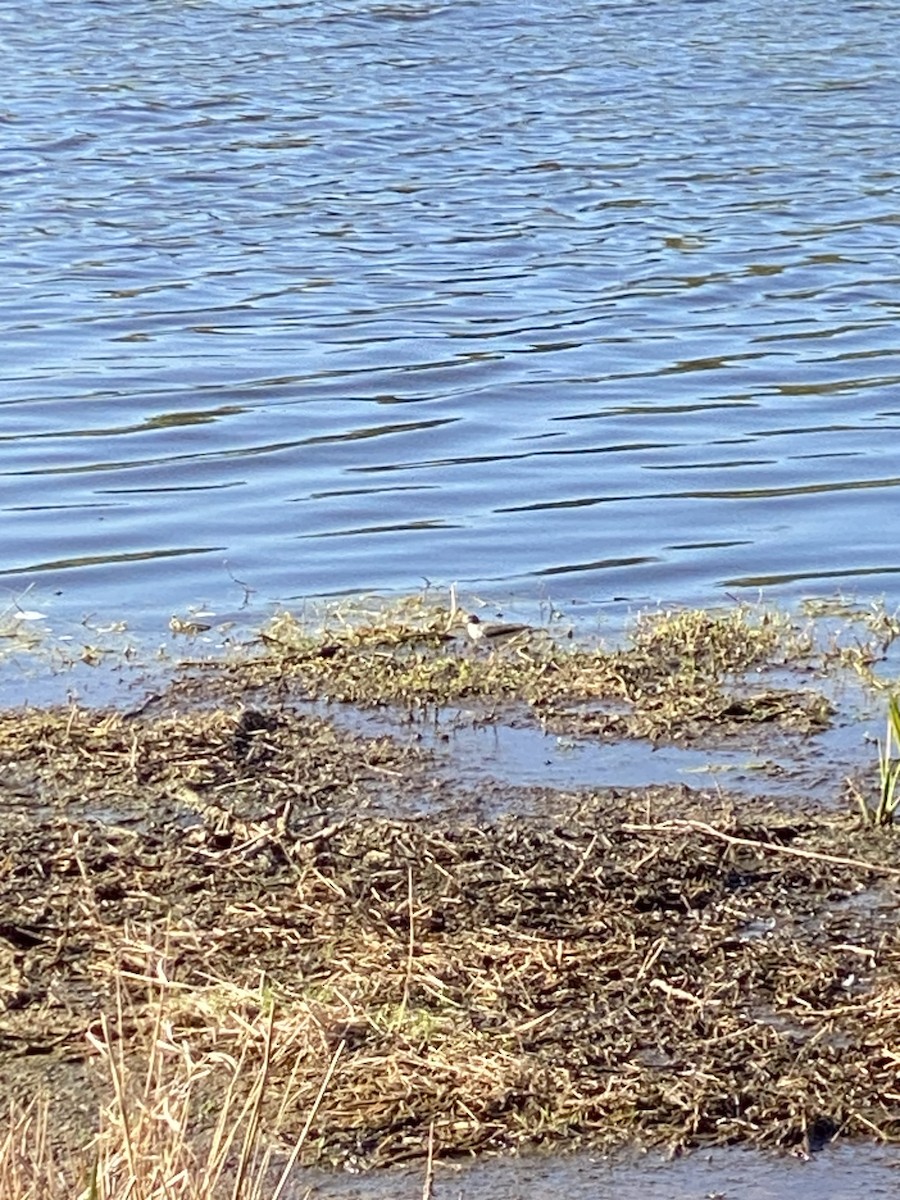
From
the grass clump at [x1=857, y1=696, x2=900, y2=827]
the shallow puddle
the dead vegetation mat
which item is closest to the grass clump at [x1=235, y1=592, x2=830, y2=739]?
the dead vegetation mat

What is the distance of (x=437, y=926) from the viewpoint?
198 inches

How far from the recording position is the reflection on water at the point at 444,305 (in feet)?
28.9

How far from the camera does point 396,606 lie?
302 inches

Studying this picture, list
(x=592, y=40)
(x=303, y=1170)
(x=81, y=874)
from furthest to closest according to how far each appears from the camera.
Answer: (x=592, y=40), (x=81, y=874), (x=303, y=1170)

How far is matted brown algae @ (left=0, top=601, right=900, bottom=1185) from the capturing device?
4.33 meters

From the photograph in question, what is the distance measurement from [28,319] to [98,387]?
139 centimetres

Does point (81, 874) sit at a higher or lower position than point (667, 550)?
higher

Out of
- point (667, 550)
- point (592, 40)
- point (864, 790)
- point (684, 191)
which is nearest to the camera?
point (864, 790)

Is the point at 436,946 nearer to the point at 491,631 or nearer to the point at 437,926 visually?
the point at 437,926

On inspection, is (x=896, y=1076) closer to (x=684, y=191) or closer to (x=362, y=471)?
(x=362, y=471)

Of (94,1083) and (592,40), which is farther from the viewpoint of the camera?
(592,40)

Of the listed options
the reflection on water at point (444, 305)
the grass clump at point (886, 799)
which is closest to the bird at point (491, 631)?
the reflection on water at point (444, 305)

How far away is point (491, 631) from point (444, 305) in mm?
5590

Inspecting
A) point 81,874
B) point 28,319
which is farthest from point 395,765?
point 28,319
